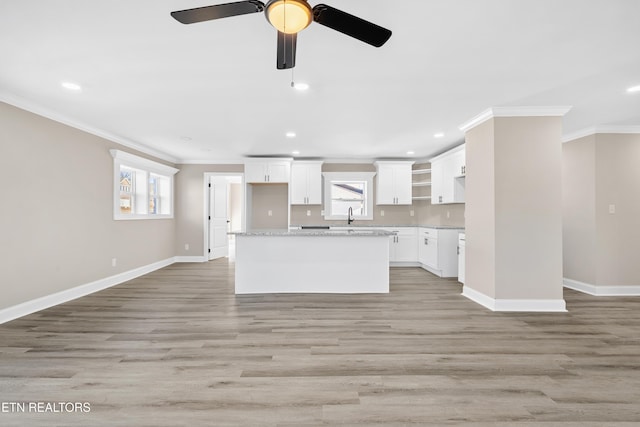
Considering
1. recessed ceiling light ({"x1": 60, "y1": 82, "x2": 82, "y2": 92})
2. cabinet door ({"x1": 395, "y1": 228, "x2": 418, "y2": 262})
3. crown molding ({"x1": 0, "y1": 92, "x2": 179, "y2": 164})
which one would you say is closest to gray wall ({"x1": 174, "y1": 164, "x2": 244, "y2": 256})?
crown molding ({"x1": 0, "y1": 92, "x2": 179, "y2": 164})

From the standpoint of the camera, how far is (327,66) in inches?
103

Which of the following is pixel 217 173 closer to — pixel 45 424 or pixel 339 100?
pixel 339 100

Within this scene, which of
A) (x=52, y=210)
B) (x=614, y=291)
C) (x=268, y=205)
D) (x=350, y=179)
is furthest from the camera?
(x=268, y=205)

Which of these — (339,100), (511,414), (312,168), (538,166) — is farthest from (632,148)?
(312,168)

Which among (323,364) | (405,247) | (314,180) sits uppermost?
(314,180)

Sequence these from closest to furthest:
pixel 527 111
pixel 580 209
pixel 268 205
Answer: pixel 527 111 < pixel 580 209 < pixel 268 205

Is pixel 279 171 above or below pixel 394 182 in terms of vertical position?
above

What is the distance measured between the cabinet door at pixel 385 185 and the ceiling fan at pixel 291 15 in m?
5.22

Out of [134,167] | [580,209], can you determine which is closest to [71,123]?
[134,167]

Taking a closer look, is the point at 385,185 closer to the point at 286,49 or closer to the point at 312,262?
the point at 312,262

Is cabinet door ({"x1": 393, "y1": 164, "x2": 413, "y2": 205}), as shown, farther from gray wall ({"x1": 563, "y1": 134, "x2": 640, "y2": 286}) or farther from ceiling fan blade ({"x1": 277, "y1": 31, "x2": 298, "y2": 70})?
ceiling fan blade ({"x1": 277, "y1": 31, "x2": 298, "y2": 70})

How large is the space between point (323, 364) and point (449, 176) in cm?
448

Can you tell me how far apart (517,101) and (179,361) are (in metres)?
4.34

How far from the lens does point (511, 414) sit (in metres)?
1.77
